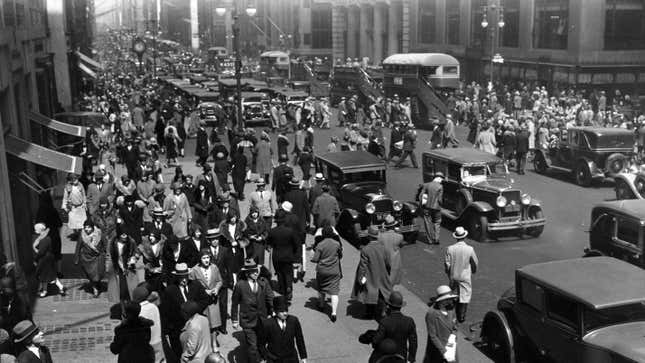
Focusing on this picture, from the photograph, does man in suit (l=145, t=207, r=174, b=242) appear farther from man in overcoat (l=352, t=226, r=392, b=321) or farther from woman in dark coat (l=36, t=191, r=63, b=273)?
man in overcoat (l=352, t=226, r=392, b=321)

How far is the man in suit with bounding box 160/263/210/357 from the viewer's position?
991 centimetres

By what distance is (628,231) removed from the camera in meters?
14.3

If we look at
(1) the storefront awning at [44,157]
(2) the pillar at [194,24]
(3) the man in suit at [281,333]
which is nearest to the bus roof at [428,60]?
(1) the storefront awning at [44,157]

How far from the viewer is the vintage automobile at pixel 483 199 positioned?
690 inches

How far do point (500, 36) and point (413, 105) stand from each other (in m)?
16.4

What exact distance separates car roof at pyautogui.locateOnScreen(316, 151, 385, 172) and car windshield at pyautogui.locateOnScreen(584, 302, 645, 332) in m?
9.79

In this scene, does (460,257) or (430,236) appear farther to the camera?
(430,236)

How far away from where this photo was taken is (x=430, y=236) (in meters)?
17.5

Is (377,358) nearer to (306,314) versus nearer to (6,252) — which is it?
(306,314)

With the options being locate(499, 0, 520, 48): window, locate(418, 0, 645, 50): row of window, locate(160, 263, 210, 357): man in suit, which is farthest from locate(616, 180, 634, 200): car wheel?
locate(499, 0, 520, 48): window

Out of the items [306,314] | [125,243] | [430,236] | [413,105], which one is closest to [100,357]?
[125,243]

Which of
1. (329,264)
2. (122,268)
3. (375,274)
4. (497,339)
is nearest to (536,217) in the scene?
(375,274)

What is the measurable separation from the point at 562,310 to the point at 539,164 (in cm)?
1741

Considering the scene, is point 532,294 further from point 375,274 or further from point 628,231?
point 628,231
